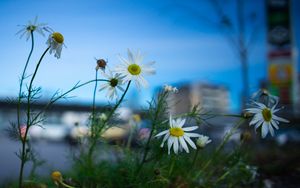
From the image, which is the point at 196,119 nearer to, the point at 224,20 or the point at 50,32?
the point at 50,32

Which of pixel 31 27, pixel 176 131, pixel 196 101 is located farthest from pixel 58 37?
pixel 196 101

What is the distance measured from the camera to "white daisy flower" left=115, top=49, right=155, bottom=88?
6.47 feet

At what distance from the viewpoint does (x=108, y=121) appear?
254cm

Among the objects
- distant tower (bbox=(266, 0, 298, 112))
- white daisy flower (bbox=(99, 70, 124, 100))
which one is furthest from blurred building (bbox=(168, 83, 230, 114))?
distant tower (bbox=(266, 0, 298, 112))

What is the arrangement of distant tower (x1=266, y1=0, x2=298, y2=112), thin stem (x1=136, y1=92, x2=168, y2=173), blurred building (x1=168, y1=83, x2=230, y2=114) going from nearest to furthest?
thin stem (x1=136, y1=92, x2=168, y2=173) → blurred building (x1=168, y1=83, x2=230, y2=114) → distant tower (x1=266, y1=0, x2=298, y2=112)

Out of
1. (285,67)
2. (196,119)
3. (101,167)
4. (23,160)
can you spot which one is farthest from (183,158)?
(285,67)

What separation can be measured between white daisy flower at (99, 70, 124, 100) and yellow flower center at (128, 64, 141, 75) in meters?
0.08

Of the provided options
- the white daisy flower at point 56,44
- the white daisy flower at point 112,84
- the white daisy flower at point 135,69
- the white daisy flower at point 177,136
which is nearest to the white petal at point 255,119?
the white daisy flower at point 177,136

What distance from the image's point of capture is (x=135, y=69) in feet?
6.54

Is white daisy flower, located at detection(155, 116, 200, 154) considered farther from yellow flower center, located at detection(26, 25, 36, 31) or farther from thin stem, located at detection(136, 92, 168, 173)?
yellow flower center, located at detection(26, 25, 36, 31)

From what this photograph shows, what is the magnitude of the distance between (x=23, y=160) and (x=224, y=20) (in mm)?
8757

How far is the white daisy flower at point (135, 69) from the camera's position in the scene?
1971 mm

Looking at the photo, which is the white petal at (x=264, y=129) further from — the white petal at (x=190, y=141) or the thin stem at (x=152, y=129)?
the thin stem at (x=152, y=129)

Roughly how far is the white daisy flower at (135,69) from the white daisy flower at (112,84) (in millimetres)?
58
